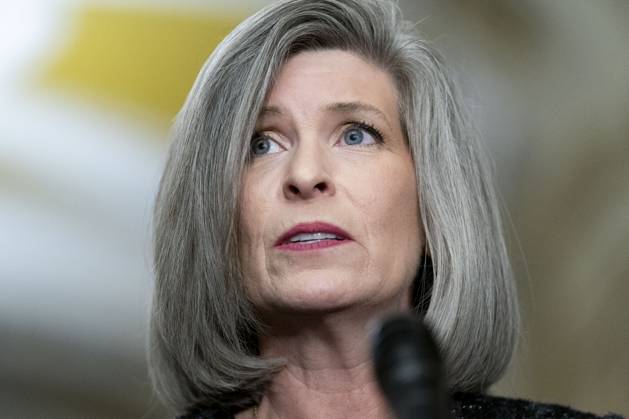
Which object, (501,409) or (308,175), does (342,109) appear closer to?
(308,175)

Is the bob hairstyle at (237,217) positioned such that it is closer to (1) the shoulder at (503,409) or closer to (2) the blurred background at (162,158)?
(1) the shoulder at (503,409)

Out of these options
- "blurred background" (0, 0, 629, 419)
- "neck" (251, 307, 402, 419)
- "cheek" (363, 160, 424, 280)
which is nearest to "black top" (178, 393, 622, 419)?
"neck" (251, 307, 402, 419)

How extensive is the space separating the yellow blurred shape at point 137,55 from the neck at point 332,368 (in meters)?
2.27

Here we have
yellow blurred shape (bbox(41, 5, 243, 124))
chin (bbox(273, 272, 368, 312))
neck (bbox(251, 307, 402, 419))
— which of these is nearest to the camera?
chin (bbox(273, 272, 368, 312))

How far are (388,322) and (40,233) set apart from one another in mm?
3651

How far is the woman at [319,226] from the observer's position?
2.30 m

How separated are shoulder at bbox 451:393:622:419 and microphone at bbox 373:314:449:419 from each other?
1.35m

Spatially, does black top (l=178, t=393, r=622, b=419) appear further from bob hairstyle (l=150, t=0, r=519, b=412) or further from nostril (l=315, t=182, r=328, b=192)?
nostril (l=315, t=182, r=328, b=192)

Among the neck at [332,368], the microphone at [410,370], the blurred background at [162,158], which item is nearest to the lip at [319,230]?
the neck at [332,368]

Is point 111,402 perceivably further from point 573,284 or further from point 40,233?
point 573,284

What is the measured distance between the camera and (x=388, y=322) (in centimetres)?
120

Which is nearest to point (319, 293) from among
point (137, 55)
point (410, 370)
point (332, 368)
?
point (332, 368)

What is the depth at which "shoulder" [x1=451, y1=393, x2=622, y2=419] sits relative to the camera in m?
2.46

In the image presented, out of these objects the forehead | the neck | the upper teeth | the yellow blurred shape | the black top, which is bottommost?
the black top
